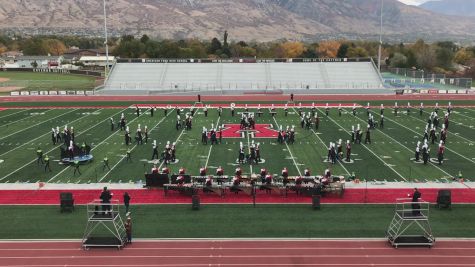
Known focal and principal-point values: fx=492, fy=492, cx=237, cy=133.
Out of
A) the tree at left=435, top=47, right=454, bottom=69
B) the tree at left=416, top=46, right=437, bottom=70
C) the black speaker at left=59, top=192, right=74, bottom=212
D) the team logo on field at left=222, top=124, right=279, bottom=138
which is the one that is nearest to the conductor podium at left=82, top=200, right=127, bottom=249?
the black speaker at left=59, top=192, right=74, bottom=212

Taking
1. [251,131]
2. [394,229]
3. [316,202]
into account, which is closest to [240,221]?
[316,202]

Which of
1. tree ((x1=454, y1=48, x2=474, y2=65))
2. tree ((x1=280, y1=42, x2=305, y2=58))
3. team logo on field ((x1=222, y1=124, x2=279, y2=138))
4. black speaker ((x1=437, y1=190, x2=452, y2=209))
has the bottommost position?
black speaker ((x1=437, y1=190, x2=452, y2=209))

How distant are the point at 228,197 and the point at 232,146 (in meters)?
8.80

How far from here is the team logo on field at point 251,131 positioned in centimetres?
2992

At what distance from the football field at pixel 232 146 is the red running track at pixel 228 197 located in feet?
5.40

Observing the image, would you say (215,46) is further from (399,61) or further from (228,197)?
(228,197)

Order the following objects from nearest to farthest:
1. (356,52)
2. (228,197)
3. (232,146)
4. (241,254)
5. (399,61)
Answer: (241,254) < (228,197) < (232,146) < (399,61) < (356,52)

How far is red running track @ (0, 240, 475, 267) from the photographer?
12.7m

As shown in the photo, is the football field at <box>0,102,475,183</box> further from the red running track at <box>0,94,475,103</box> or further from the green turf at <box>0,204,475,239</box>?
the red running track at <box>0,94,475,103</box>

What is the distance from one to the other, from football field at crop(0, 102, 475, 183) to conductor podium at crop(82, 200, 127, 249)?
16.2 feet

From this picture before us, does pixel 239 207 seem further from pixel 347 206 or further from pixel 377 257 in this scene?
pixel 377 257

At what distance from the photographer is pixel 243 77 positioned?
208 feet

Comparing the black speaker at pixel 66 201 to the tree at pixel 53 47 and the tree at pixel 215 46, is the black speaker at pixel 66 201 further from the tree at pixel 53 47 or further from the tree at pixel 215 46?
the tree at pixel 53 47

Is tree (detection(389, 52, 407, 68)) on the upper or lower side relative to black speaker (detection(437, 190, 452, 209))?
upper
